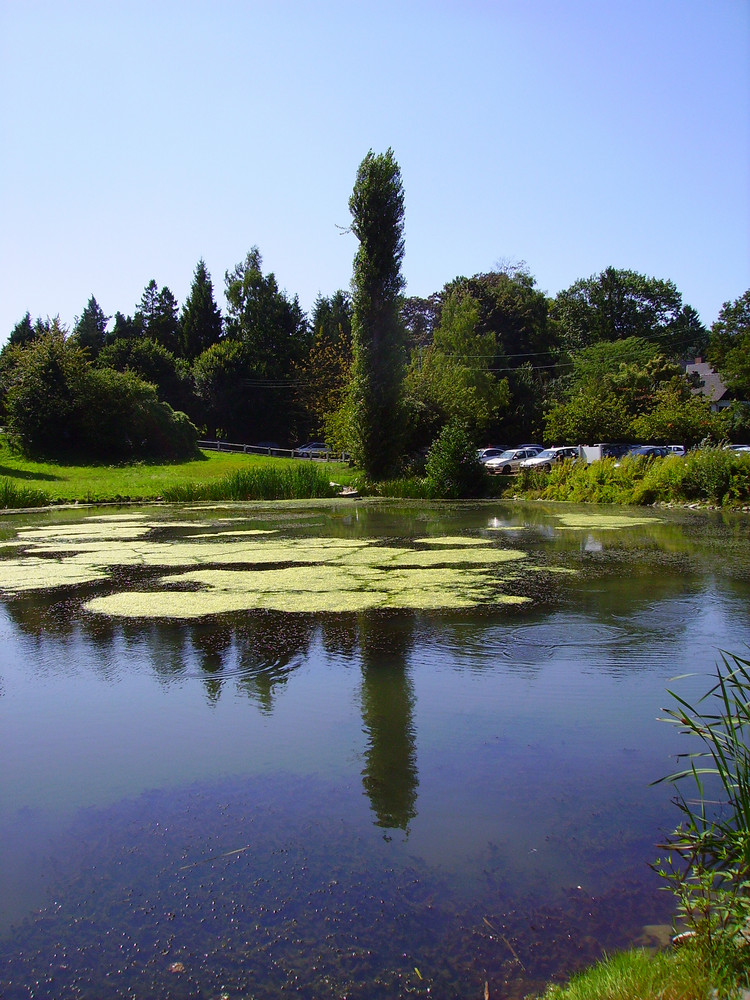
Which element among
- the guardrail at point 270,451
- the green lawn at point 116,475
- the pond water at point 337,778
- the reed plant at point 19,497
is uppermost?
the guardrail at point 270,451

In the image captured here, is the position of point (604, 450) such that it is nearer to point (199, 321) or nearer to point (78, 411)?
point (78, 411)

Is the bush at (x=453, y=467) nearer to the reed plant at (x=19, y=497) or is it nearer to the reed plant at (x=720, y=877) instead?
the reed plant at (x=19, y=497)

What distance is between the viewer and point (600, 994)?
7.68ft

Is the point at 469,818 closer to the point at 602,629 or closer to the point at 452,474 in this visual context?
the point at 602,629

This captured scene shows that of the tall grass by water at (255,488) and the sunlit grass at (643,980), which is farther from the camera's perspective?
the tall grass by water at (255,488)

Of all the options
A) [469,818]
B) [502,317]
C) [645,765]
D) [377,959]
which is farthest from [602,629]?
[502,317]

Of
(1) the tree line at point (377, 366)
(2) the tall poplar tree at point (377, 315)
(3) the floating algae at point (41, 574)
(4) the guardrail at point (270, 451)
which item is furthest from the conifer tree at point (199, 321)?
(3) the floating algae at point (41, 574)

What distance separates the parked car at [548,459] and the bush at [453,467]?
9.74 feet

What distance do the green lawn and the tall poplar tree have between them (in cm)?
198

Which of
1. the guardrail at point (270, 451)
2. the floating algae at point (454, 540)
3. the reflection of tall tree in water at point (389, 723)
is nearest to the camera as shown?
the reflection of tall tree in water at point (389, 723)

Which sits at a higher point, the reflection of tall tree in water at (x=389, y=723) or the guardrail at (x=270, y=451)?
the guardrail at (x=270, y=451)

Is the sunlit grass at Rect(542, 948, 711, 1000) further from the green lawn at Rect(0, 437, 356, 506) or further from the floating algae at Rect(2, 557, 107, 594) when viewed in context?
the green lawn at Rect(0, 437, 356, 506)

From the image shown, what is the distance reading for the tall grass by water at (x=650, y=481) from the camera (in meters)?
20.4

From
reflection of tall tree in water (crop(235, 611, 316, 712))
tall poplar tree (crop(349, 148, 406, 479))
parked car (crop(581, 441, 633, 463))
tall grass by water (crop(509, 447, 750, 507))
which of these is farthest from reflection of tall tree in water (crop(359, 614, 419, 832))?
parked car (crop(581, 441, 633, 463))
